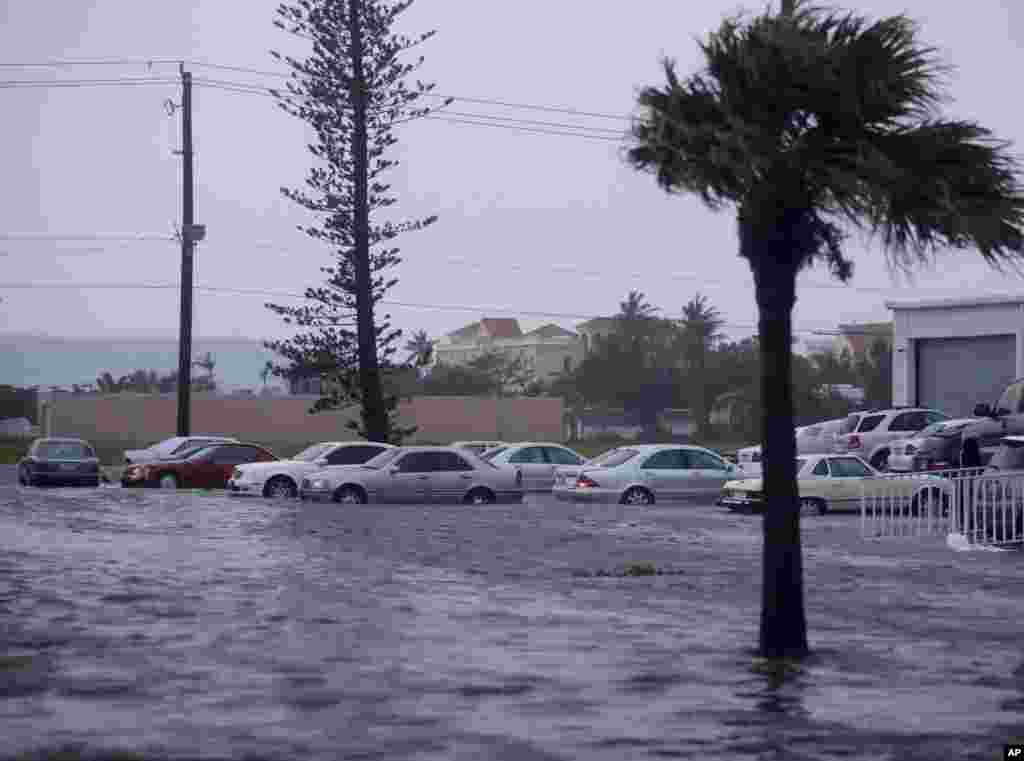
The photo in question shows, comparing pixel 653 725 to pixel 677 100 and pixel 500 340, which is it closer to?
pixel 677 100

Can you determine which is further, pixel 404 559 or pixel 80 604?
pixel 404 559

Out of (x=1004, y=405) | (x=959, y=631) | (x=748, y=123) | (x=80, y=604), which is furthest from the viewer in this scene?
(x=1004, y=405)

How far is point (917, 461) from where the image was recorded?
36.3m

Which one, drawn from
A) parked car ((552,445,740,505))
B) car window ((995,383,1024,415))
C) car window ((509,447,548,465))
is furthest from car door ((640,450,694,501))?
car window ((995,383,1024,415))

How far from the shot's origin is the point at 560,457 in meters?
44.1

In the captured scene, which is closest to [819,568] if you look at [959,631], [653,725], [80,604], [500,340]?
[959,631]

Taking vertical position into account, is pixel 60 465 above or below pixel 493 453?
below

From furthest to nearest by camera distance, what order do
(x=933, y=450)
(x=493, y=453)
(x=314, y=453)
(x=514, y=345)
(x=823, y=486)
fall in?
1. (x=514, y=345)
2. (x=493, y=453)
3. (x=314, y=453)
4. (x=933, y=450)
5. (x=823, y=486)

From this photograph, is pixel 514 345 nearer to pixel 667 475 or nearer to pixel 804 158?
pixel 667 475

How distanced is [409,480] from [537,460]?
26.7ft

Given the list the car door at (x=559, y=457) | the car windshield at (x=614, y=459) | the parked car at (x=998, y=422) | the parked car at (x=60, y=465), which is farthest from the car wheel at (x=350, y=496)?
the parked car at (x=60, y=465)

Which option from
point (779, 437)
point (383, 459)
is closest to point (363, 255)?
point (383, 459)

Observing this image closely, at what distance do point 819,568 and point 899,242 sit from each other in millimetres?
9601

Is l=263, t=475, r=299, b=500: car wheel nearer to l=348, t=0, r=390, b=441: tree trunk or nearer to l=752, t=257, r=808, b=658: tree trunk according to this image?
l=348, t=0, r=390, b=441: tree trunk
